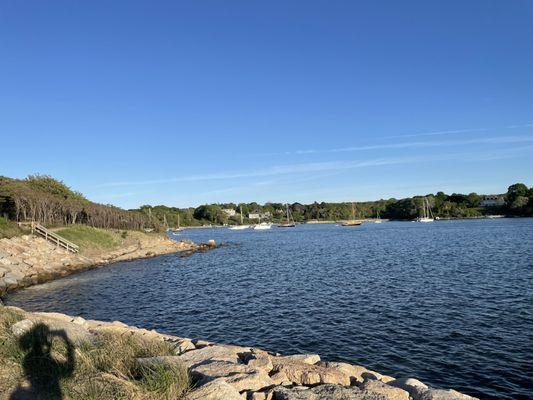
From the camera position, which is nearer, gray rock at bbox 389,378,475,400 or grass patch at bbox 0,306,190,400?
grass patch at bbox 0,306,190,400

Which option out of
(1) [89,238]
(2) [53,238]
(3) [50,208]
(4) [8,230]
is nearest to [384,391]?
(4) [8,230]

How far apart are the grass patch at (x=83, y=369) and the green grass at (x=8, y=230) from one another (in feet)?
139

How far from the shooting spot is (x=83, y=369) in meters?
9.02

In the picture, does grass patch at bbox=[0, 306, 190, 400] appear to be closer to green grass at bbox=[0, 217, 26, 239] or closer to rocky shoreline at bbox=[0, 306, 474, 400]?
rocky shoreline at bbox=[0, 306, 474, 400]

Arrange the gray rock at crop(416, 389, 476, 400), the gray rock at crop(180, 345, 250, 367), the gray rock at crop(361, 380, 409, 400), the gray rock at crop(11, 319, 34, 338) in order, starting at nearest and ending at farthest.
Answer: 1. the gray rock at crop(361, 380, 409, 400)
2. the gray rock at crop(416, 389, 476, 400)
3. the gray rock at crop(11, 319, 34, 338)
4. the gray rock at crop(180, 345, 250, 367)

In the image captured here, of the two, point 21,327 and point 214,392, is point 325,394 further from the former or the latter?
point 21,327

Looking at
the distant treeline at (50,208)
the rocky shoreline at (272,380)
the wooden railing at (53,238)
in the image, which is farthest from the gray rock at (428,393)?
the distant treeline at (50,208)

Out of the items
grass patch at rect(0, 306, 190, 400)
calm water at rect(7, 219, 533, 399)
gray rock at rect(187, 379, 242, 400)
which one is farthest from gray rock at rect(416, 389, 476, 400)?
grass patch at rect(0, 306, 190, 400)

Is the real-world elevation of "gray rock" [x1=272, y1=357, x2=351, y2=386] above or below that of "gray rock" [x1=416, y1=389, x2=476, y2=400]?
above

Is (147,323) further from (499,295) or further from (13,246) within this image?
(13,246)

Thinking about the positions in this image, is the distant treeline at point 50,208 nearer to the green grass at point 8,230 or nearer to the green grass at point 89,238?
the green grass at point 89,238

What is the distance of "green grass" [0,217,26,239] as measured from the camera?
47.6 meters

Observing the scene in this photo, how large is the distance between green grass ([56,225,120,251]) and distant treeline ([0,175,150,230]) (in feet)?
17.5

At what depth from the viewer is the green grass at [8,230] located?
47.6 m
